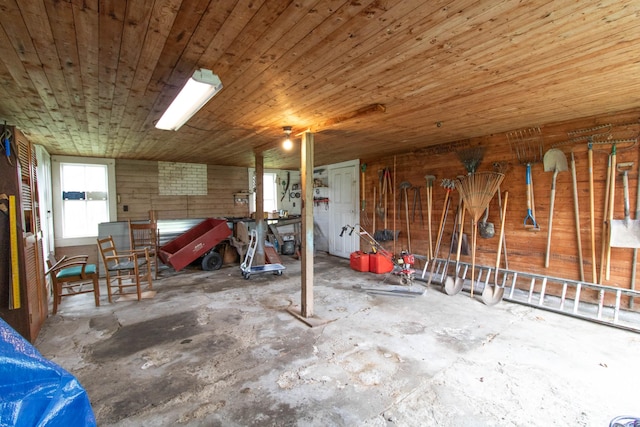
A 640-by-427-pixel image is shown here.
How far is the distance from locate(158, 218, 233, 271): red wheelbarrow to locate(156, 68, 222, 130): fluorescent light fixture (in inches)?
105

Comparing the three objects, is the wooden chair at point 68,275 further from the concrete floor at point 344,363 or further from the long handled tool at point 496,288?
the long handled tool at point 496,288

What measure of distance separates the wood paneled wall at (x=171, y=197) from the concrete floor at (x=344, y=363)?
9.20 ft

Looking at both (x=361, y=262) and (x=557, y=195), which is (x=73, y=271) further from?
(x=557, y=195)

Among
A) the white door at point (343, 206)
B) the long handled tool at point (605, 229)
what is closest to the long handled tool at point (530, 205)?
the long handled tool at point (605, 229)

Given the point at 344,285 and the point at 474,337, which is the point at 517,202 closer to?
the point at 474,337

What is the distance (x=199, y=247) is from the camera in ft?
17.9

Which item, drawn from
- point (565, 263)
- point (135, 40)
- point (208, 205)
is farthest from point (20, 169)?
point (565, 263)

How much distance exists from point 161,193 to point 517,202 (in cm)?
680

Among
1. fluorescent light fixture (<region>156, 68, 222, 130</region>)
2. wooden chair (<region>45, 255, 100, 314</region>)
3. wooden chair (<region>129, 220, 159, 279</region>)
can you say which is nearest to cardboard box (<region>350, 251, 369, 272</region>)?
wooden chair (<region>129, 220, 159, 279</region>)

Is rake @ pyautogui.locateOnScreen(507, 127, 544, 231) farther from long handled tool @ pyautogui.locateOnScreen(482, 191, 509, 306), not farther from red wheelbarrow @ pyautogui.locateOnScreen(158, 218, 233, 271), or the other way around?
red wheelbarrow @ pyautogui.locateOnScreen(158, 218, 233, 271)

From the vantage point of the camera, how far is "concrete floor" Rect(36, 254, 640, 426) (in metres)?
2.00

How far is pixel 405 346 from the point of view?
2877 millimetres

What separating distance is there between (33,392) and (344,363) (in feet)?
6.99

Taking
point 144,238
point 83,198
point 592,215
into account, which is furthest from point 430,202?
point 83,198
